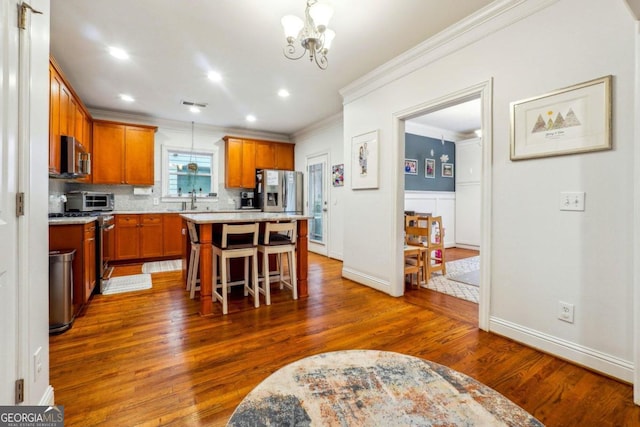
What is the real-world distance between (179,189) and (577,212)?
603 centimetres

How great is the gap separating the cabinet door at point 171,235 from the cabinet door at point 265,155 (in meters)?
1.99

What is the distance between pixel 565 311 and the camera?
6.42 ft

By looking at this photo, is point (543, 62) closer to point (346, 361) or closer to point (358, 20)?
point (358, 20)

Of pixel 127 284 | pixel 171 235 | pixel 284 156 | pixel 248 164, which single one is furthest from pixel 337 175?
pixel 127 284

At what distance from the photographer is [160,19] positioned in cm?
247

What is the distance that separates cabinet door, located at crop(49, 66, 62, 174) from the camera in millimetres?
2794

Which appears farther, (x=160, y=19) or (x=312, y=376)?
(x=160, y=19)

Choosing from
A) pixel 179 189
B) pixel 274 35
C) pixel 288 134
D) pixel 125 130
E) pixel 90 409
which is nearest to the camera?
pixel 90 409

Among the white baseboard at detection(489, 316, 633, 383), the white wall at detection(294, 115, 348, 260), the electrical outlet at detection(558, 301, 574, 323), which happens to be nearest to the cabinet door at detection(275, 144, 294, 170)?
the white wall at detection(294, 115, 348, 260)

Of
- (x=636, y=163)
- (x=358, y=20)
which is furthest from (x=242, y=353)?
(x=358, y=20)

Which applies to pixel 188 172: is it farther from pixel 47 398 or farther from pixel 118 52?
pixel 47 398

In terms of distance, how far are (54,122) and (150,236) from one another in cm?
247

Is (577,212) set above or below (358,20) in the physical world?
below

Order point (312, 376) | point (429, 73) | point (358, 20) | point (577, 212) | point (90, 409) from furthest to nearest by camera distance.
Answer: point (429, 73) → point (358, 20) → point (577, 212) → point (90, 409) → point (312, 376)
